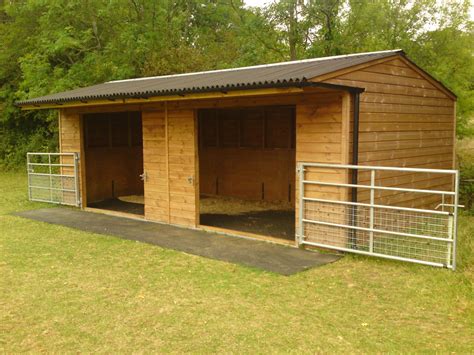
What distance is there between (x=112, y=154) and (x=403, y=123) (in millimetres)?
7276

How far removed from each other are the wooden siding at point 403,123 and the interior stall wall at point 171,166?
9.16 ft

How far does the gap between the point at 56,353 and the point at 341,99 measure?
4.51 meters

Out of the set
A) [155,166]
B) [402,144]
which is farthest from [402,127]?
[155,166]

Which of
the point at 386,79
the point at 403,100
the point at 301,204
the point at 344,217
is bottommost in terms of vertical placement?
the point at 344,217

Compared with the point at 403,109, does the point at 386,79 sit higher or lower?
higher

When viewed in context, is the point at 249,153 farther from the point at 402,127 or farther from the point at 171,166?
the point at 402,127

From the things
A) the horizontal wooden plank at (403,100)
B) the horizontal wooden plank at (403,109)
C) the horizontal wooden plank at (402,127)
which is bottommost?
the horizontal wooden plank at (402,127)

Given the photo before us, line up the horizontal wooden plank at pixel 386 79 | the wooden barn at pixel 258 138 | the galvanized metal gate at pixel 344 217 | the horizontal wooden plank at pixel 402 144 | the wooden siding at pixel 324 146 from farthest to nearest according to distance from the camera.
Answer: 1. the horizontal wooden plank at pixel 402 144
2. the horizontal wooden plank at pixel 386 79
3. the wooden barn at pixel 258 138
4. the wooden siding at pixel 324 146
5. the galvanized metal gate at pixel 344 217

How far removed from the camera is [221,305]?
480 centimetres

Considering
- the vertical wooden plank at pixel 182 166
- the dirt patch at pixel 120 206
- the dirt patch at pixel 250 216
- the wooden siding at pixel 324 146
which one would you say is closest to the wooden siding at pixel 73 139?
the dirt patch at pixel 120 206

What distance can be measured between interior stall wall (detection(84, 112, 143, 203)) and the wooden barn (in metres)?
0.03

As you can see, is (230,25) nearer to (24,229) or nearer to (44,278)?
(24,229)

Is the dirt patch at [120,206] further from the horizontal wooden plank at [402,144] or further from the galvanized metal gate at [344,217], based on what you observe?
the horizontal wooden plank at [402,144]

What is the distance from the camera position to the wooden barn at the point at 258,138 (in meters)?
6.75
